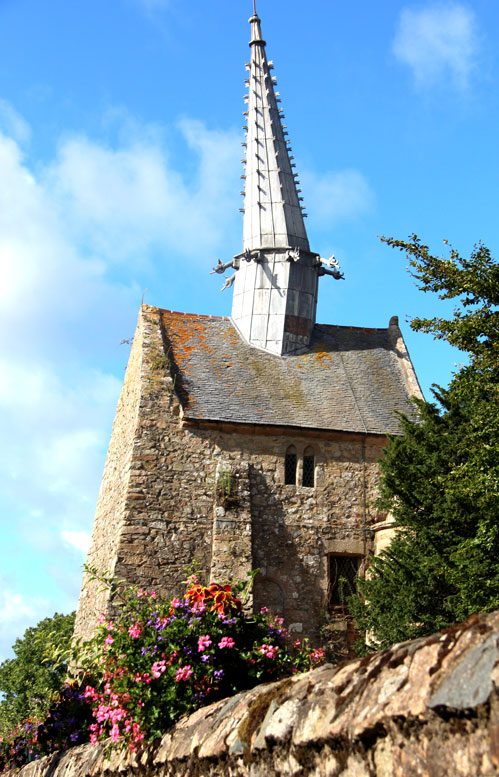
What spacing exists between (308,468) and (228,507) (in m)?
2.38

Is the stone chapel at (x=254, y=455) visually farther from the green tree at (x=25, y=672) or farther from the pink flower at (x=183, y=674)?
the green tree at (x=25, y=672)

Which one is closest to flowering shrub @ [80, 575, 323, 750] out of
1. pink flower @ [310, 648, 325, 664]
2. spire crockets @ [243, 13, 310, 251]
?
pink flower @ [310, 648, 325, 664]

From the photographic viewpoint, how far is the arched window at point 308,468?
693 inches

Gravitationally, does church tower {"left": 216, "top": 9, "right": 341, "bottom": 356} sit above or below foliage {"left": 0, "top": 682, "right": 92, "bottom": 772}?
above

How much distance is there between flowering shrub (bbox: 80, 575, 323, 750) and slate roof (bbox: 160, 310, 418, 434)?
9803mm

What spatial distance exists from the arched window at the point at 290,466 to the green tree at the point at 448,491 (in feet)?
10.8

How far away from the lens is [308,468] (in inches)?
699

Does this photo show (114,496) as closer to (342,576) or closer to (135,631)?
(342,576)

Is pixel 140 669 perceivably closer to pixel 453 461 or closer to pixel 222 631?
pixel 222 631

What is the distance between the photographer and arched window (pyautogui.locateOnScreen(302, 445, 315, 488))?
17.6 metres

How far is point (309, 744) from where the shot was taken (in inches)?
160

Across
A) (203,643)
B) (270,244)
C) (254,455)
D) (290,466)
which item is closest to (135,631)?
(203,643)

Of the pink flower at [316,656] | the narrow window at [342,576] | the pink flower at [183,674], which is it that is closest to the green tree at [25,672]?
the narrow window at [342,576]

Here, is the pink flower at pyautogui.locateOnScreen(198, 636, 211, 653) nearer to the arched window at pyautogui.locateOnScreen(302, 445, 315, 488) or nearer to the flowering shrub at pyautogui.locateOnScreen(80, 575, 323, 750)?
the flowering shrub at pyautogui.locateOnScreen(80, 575, 323, 750)
